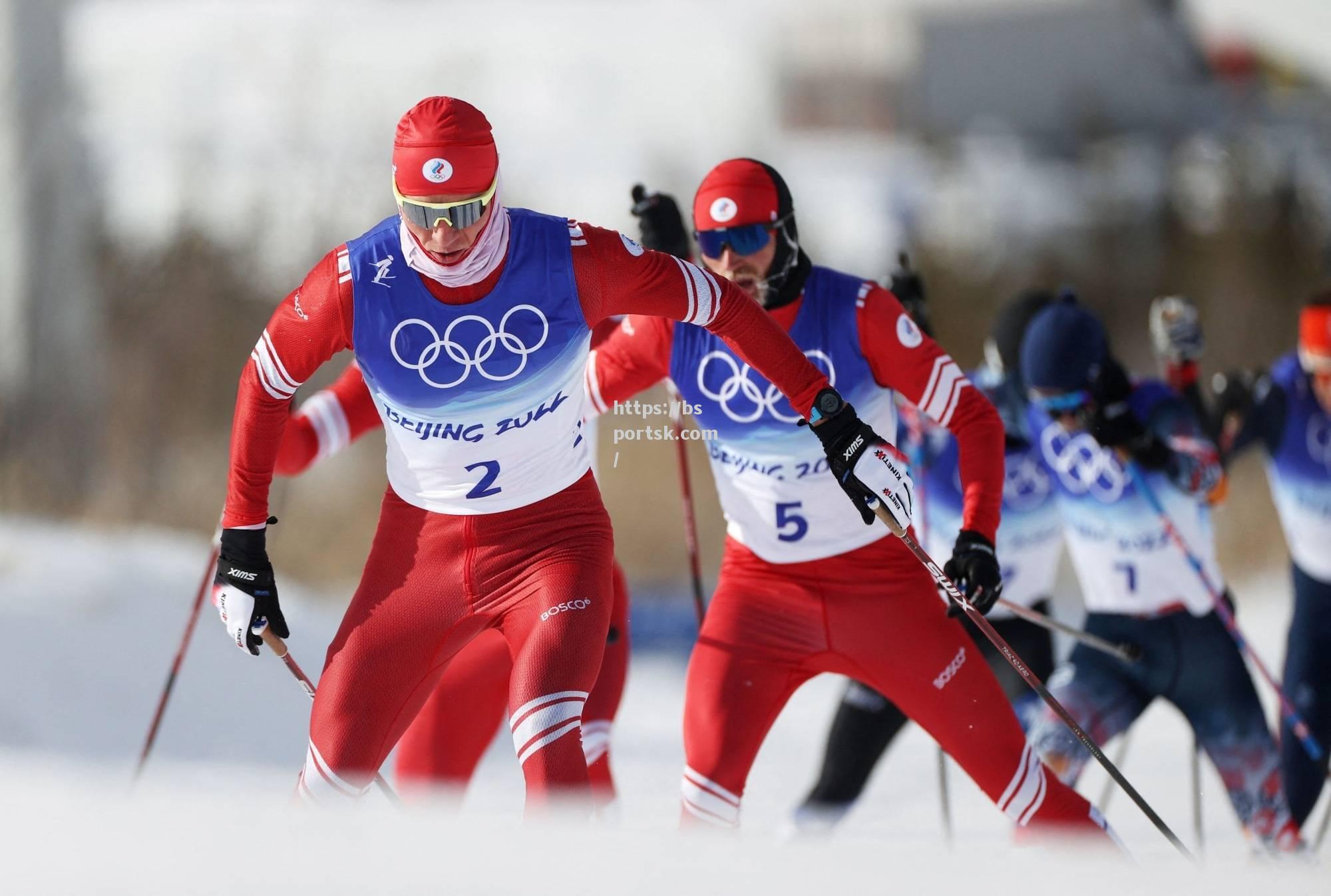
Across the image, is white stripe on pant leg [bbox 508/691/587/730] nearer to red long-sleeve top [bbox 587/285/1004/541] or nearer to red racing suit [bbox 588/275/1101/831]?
red racing suit [bbox 588/275/1101/831]

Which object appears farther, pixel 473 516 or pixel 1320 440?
pixel 1320 440

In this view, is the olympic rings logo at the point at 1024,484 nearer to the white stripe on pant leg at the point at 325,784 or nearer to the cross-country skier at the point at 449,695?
the cross-country skier at the point at 449,695

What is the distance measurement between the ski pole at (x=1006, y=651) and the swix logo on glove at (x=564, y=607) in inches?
27.0

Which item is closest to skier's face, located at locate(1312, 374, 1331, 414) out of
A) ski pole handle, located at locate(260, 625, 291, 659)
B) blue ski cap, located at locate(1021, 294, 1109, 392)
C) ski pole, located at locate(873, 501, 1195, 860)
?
blue ski cap, located at locate(1021, 294, 1109, 392)

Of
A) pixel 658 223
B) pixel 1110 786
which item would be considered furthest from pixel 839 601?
pixel 1110 786

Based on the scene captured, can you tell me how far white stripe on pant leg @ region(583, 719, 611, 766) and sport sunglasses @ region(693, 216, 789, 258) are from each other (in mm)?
1353

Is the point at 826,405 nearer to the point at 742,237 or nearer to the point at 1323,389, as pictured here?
the point at 742,237

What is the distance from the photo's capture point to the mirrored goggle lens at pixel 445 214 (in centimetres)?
308

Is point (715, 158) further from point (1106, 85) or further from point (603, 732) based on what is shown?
point (603, 732)

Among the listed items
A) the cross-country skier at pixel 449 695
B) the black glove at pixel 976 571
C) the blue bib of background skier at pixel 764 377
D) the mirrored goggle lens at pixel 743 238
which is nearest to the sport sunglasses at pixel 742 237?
the mirrored goggle lens at pixel 743 238

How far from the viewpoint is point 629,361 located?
12.5 ft

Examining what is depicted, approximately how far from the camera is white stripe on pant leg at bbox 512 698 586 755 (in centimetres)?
304

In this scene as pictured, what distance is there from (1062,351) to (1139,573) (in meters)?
0.71

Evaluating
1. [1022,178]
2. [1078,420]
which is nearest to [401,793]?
[1078,420]
